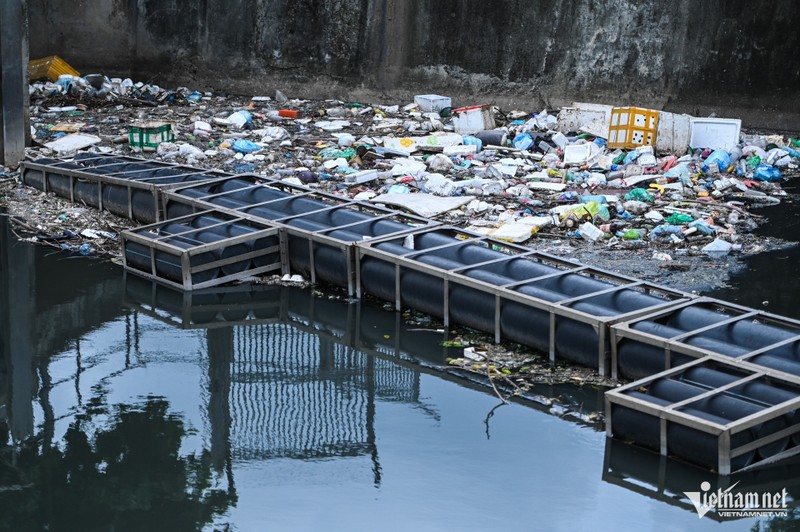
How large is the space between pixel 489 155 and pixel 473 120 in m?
1.61

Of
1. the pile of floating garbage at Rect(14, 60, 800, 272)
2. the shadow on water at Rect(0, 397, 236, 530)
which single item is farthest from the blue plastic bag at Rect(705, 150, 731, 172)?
the shadow on water at Rect(0, 397, 236, 530)

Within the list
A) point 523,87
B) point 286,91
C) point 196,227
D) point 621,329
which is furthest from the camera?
point 286,91

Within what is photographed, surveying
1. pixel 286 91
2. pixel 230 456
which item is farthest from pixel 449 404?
pixel 286 91

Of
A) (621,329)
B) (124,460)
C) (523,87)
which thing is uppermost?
(523,87)

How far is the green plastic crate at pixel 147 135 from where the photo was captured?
44.5 ft

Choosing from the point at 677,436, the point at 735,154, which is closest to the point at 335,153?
the point at 735,154

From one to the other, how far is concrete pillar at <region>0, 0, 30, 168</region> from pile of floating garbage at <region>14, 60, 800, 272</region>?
594 millimetres

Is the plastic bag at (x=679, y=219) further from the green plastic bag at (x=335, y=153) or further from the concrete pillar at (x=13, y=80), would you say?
the concrete pillar at (x=13, y=80)

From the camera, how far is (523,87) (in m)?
17.1

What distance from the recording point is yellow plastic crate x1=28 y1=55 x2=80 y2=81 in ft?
59.8

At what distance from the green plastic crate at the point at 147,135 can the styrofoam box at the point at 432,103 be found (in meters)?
4.68

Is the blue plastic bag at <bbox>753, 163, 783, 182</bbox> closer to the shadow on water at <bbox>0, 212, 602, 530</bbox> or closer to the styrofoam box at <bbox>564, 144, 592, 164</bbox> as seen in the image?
the styrofoam box at <bbox>564, 144, 592, 164</bbox>

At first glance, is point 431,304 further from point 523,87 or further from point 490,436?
point 523,87

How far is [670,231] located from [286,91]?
9.98m
